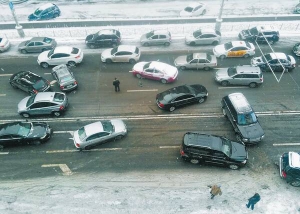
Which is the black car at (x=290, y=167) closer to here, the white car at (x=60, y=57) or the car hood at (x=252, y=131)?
the car hood at (x=252, y=131)

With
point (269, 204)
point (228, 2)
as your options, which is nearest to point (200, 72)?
point (269, 204)

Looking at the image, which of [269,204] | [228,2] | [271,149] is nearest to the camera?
[269,204]

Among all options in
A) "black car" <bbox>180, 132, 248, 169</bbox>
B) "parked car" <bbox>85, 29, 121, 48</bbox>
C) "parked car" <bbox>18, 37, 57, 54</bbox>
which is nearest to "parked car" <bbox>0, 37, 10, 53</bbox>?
"parked car" <bbox>18, 37, 57, 54</bbox>

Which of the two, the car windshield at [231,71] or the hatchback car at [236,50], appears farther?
the hatchback car at [236,50]

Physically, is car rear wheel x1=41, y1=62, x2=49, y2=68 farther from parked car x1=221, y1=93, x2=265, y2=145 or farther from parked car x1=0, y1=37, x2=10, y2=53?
parked car x1=221, y1=93, x2=265, y2=145

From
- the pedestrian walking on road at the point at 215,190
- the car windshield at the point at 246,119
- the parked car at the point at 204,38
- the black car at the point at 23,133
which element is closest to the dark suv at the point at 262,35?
the parked car at the point at 204,38

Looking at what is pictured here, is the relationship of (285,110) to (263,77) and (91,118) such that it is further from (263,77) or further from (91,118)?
(91,118)
